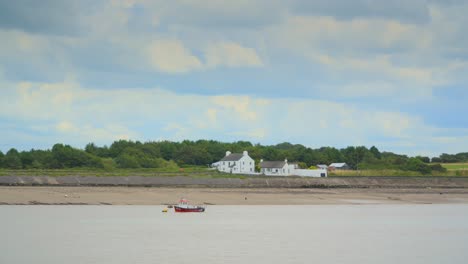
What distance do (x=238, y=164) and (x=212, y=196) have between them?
176ft

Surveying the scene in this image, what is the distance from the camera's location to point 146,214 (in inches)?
2559

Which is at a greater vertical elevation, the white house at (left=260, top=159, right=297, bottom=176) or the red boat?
the white house at (left=260, top=159, right=297, bottom=176)

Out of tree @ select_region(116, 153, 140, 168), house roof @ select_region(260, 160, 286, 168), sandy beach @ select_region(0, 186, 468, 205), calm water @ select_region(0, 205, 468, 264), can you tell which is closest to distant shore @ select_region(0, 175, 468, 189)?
sandy beach @ select_region(0, 186, 468, 205)

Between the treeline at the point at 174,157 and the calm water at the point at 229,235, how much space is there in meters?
55.4

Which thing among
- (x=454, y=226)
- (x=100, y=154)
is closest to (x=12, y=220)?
(x=454, y=226)

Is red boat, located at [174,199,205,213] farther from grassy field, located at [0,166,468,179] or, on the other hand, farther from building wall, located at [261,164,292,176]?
building wall, located at [261,164,292,176]

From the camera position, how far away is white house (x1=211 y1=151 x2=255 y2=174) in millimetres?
137875

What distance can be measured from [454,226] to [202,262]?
28.9 metres

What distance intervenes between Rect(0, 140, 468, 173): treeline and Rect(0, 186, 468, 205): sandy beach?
116 feet

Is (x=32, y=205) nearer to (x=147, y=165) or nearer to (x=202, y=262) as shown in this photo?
(x=202, y=262)

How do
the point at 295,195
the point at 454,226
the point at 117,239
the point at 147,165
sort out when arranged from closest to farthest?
the point at 117,239 < the point at 454,226 < the point at 295,195 < the point at 147,165

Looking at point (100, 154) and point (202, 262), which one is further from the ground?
point (100, 154)

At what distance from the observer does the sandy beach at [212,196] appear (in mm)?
75375

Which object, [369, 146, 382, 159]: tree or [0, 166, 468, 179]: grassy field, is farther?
[369, 146, 382, 159]: tree
